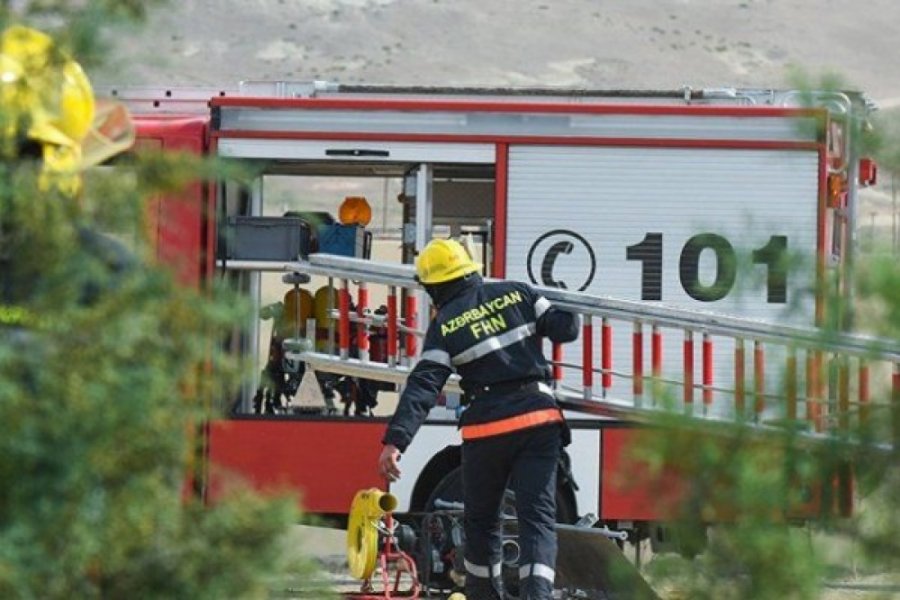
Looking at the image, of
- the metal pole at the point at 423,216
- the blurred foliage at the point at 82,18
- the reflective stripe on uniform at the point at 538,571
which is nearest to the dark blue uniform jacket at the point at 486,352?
the reflective stripe on uniform at the point at 538,571

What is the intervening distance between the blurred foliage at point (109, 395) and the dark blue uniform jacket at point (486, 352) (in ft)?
17.2

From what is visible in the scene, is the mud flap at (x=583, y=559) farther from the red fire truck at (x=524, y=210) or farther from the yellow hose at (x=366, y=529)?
the yellow hose at (x=366, y=529)

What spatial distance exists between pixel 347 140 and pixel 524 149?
837 millimetres

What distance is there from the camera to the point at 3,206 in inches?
120

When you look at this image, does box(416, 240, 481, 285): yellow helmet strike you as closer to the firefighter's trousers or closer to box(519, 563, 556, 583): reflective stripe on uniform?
the firefighter's trousers

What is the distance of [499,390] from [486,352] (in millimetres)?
156

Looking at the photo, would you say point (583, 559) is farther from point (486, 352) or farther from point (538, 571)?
point (486, 352)

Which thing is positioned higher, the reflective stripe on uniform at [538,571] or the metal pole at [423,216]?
the metal pole at [423,216]

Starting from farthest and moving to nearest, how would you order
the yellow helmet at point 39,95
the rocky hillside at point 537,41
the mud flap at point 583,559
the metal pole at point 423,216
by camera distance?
the rocky hillside at point 537,41 → the metal pole at point 423,216 → the mud flap at point 583,559 → the yellow helmet at point 39,95

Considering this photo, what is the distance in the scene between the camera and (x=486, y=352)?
8.51 meters

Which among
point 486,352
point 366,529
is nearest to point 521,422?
point 486,352

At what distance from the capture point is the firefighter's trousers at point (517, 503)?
334 inches

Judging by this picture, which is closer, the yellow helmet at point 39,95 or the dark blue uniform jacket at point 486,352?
the yellow helmet at point 39,95

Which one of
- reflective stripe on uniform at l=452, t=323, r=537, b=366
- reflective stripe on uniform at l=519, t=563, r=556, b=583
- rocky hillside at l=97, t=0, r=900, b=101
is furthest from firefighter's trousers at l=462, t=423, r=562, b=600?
rocky hillside at l=97, t=0, r=900, b=101
